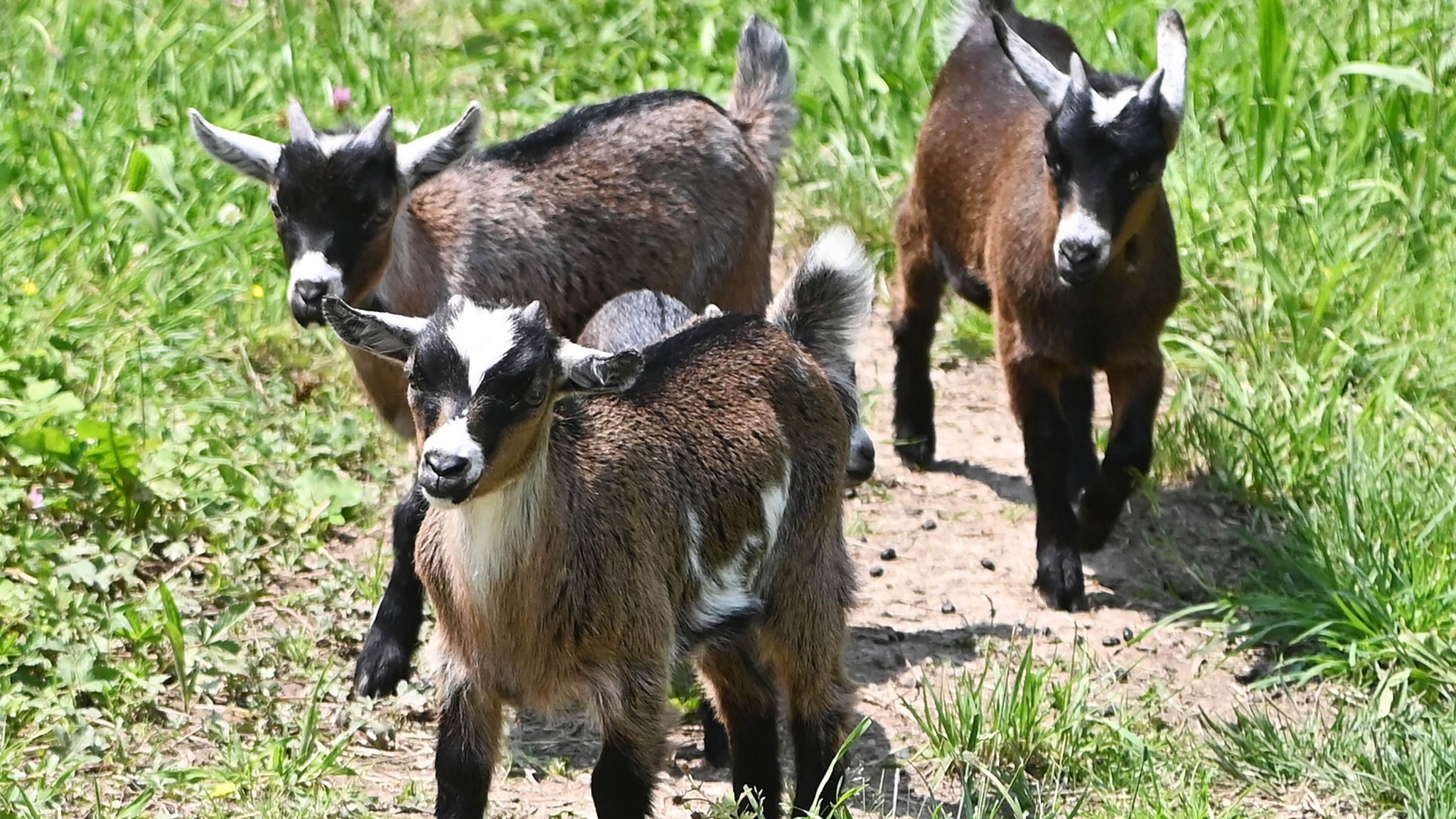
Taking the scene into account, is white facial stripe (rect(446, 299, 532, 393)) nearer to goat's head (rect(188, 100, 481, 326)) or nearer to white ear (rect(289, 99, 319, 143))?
goat's head (rect(188, 100, 481, 326))

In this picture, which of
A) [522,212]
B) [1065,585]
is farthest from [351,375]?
[1065,585]

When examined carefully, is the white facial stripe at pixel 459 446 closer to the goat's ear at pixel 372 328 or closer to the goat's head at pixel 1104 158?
the goat's ear at pixel 372 328

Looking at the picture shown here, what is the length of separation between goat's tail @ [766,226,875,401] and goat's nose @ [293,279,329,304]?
121cm

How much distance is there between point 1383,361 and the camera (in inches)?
284

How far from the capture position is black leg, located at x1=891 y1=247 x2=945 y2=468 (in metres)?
7.41

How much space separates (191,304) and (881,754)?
3.02 meters

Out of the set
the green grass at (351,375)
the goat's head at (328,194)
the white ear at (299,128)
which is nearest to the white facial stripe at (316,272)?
the goat's head at (328,194)

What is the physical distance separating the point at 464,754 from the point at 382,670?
1.32 metres

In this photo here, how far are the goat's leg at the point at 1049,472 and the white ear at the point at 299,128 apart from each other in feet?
7.87

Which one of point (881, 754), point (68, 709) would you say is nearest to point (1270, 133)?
point (881, 754)

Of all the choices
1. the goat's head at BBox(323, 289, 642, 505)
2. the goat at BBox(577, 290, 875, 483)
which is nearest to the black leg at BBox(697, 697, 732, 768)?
the goat at BBox(577, 290, 875, 483)

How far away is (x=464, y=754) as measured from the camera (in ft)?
13.8

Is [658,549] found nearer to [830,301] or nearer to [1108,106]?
[830,301]

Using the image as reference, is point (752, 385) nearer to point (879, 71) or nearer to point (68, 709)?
point (68, 709)
